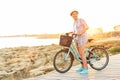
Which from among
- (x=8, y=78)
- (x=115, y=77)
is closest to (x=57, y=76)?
(x=115, y=77)

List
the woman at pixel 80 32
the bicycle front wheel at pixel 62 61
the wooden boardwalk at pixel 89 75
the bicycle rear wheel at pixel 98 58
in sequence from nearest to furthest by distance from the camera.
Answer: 1. the wooden boardwalk at pixel 89 75
2. the woman at pixel 80 32
3. the bicycle front wheel at pixel 62 61
4. the bicycle rear wheel at pixel 98 58

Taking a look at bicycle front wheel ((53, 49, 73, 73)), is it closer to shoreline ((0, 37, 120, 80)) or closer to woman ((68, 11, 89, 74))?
woman ((68, 11, 89, 74))

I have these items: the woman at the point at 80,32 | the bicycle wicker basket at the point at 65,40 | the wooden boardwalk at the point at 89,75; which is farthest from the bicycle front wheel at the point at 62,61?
the woman at the point at 80,32

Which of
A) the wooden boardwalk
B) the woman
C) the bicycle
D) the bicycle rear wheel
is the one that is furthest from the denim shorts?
the wooden boardwalk

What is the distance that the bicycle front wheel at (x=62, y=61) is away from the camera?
35.9 ft

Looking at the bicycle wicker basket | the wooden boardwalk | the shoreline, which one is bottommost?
the shoreline

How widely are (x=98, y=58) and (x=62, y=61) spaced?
1096 mm

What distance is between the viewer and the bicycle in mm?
10859

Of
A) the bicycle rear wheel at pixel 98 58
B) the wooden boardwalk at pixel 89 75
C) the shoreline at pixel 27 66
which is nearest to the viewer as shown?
the wooden boardwalk at pixel 89 75

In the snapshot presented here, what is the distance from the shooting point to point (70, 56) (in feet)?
36.4

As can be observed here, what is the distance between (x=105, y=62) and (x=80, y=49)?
1.18 m

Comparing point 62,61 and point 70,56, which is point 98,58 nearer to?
point 70,56

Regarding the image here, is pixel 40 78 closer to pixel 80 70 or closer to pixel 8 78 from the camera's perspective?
pixel 80 70

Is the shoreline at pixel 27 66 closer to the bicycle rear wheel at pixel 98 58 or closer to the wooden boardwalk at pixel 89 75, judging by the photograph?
the bicycle rear wheel at pixel 98 58
